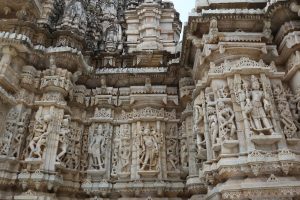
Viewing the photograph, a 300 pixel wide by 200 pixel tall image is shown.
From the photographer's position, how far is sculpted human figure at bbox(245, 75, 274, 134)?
6688 millimetres

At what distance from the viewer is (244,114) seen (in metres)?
6.92

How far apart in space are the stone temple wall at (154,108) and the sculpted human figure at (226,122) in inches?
1.0

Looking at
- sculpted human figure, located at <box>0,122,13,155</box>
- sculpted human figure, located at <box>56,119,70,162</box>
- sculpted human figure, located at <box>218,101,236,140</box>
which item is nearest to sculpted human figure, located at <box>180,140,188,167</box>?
sculpted human figure, located at <box>218,101,236,140</box>

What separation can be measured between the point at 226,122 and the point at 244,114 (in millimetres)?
470

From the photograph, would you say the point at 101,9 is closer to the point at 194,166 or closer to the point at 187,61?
the point at 187,61

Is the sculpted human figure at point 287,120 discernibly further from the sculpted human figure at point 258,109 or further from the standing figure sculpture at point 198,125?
the standing figure sculpture at point 198,125

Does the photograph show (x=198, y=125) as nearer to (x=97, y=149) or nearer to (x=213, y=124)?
(x=213, y=124)


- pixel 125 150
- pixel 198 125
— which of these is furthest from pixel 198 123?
pixel 125 150

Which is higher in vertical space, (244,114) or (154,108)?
(154,108)

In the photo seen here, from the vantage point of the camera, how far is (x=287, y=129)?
22.7ft

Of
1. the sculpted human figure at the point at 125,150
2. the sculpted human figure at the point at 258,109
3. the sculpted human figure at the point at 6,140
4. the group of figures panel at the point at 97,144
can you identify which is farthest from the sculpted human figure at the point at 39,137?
the sculpted human figure at the point at 258,109

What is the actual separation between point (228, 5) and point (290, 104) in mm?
3553

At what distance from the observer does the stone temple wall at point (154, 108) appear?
6762 mm

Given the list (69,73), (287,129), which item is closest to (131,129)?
(69,73)
